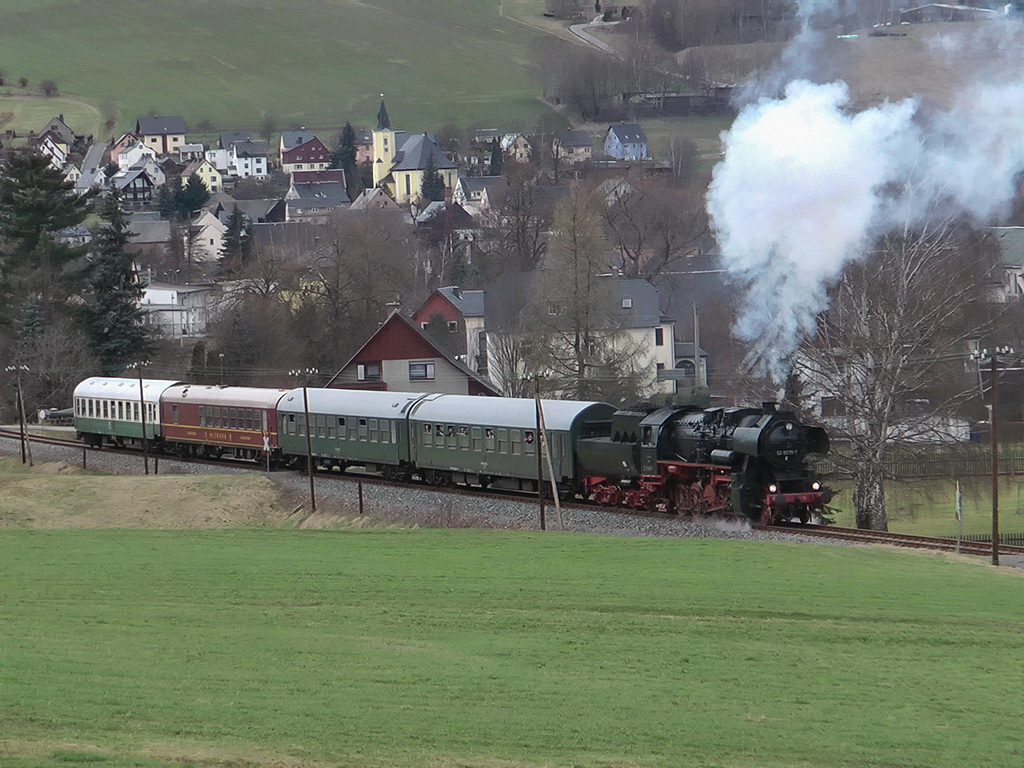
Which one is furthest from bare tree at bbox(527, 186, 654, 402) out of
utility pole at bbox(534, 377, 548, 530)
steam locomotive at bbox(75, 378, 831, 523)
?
utility pole at bbox(534, 377, 548, 530)

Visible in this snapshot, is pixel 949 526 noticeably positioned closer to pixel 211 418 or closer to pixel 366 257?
pixel 211 418

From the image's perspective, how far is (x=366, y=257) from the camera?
108m

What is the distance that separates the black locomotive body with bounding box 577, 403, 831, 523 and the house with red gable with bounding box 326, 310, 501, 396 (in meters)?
37.8

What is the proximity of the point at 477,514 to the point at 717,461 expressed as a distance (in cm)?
937

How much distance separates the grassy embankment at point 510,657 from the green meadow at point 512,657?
2.5 inches

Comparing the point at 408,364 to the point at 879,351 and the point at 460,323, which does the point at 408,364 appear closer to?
the point at 460,323

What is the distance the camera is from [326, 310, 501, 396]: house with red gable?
8181 centimetres

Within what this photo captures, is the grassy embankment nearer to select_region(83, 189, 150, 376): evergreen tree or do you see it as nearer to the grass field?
the grass field

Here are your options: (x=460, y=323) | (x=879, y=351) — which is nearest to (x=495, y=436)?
(x=879, y=351)

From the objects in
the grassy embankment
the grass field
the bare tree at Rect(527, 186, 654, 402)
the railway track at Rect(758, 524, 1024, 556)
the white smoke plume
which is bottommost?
the grass field

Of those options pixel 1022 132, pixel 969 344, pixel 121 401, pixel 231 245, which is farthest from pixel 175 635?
pixel 231 245

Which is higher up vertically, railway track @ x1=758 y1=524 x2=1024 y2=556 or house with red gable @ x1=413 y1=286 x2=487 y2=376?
house with red gable @ x1=413 y1=286 x2=487 y2=376

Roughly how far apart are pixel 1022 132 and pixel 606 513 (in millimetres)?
17271

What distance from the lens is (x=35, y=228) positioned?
96.7m
